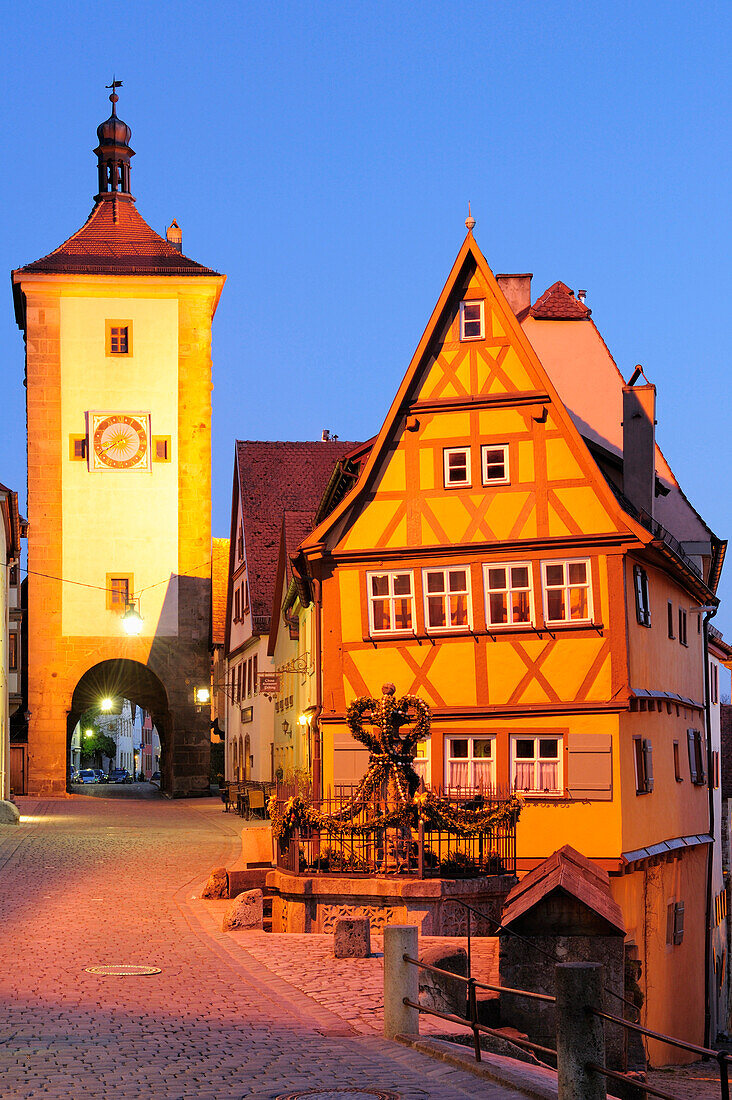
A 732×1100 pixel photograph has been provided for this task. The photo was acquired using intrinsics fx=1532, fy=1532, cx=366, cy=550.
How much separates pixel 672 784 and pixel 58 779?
29.5 m

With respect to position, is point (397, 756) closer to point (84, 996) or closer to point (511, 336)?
point (84, 996)

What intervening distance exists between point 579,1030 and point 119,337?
48403 mm

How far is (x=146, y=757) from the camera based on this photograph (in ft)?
399

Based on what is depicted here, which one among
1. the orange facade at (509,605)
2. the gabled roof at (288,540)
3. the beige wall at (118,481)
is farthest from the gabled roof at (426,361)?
the beige wall at (118,481)

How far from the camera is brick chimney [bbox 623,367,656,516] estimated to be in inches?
1102

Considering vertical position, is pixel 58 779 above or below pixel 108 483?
below

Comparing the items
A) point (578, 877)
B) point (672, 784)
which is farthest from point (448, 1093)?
point (672, 784)

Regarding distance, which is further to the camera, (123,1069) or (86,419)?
Result: (86,419)

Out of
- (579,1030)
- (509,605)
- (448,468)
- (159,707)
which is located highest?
(448,468)

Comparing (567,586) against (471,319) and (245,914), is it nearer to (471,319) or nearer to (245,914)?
(471,319)

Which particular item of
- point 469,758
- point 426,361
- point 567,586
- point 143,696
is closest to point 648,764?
point 469,758

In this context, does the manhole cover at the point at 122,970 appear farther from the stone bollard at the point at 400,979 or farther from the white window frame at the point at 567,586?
the white window frame at the point at 567,586

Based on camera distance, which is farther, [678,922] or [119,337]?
[119,337]

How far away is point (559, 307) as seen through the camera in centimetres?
3362
